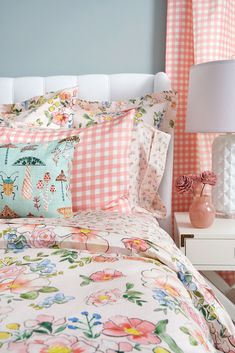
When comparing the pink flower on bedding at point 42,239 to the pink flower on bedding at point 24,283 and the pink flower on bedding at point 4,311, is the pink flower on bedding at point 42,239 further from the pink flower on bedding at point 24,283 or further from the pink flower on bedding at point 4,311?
the pink flower on bedding at point 4,311

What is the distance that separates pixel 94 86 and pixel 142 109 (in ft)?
1.12

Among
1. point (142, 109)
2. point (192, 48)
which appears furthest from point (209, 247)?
point (192, 48)

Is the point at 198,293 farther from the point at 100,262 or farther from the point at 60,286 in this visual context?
the point at 60,286

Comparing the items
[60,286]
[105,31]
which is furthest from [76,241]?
[105,31]

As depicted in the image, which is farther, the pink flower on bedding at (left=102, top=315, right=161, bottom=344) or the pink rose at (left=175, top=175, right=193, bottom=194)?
the pink rose at (left=175, top=175, right=193, bottom=194)

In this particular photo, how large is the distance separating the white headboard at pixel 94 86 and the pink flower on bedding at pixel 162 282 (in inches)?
46.8

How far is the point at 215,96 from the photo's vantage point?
1.97 metres

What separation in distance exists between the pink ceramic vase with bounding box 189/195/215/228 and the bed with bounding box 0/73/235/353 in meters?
0.42

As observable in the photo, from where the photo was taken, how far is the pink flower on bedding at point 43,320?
0.76 meters

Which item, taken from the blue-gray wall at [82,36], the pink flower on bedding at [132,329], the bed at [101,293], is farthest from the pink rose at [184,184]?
the pink flower on bedding at [132,329]

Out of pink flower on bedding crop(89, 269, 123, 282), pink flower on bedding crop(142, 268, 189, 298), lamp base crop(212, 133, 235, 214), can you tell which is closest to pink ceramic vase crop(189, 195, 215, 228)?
lamp base crop(212, 133, 235, 214)

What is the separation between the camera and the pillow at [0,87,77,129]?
203 centimetres

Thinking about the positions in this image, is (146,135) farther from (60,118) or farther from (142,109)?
(60,118)

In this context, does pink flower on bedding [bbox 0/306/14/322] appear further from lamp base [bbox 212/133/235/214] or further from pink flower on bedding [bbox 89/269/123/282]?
lamp base [bbox 212/133/235/214]
